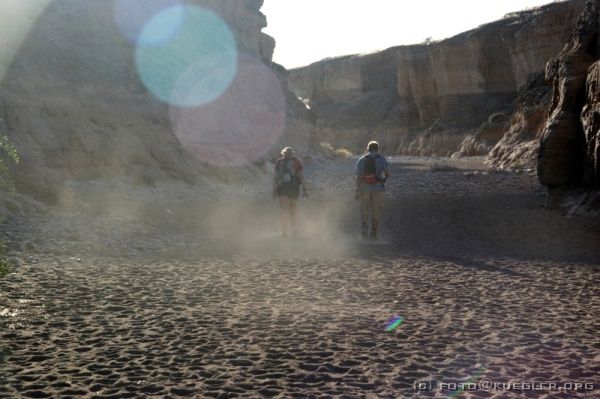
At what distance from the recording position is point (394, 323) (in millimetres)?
4984

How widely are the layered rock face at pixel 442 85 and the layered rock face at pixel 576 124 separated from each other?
3389cm

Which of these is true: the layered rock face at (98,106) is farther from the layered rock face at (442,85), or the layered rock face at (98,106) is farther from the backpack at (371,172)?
the layered rock face at (442,85)

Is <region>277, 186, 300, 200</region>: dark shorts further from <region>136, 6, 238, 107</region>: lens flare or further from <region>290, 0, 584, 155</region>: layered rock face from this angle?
<region>290, 0, 584, 155</region>: layered rock face

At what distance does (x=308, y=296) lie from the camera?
6.09 m

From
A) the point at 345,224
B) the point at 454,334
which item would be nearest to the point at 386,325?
the point at 454,334

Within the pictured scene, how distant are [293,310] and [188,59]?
2345cm

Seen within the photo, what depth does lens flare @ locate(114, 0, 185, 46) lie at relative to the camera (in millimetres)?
25609

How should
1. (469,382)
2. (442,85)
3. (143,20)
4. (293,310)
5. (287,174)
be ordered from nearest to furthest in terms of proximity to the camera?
(469,382) < (293,310) < (287,174) < (143,20) < (442,85)

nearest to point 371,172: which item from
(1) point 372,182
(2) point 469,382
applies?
(1) point 372,182

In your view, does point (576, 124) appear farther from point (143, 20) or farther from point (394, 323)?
point (143, 20)

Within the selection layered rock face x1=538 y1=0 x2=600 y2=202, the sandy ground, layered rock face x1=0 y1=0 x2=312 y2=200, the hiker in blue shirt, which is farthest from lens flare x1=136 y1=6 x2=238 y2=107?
layered rock face x1=538 y1=0 x2=600 y2=202

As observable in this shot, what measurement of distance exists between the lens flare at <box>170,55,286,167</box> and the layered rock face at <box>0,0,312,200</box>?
0.08m

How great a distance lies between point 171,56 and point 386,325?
23.6 meters

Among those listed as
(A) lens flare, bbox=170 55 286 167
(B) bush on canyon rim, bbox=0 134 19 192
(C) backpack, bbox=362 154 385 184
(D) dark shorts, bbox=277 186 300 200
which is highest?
(A) lens flare, bbox=170 55 286 167
